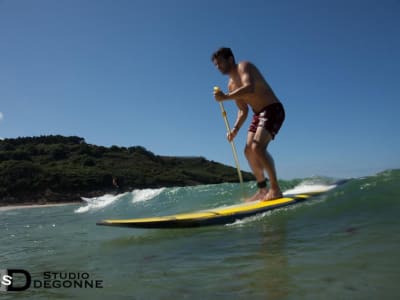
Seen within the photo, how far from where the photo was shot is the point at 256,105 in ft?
18.5

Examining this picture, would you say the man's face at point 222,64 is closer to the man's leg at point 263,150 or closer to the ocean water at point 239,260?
the man's leg at point 263,150

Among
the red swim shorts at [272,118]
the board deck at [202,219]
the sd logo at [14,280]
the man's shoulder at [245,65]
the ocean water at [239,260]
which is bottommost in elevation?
the ocean water at [239,260]

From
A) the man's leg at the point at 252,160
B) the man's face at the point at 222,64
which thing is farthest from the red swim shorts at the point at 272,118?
the man's face at the point at 222,64

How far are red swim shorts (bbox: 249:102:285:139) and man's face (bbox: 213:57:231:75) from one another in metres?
0.80

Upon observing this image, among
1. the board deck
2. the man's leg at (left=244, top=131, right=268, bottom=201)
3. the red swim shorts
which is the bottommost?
the board deck

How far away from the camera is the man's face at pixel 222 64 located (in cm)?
559

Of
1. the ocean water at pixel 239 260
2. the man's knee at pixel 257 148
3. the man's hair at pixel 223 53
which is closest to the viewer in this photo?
the ocean water at pixel 239 260

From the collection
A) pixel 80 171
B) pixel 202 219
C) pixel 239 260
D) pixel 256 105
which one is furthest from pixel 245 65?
pixel 80 171

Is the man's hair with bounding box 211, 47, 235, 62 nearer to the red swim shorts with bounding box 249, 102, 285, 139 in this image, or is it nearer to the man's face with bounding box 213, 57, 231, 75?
the man's face with bounding box 213, 57, 231, 75

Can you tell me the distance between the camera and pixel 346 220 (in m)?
4.15

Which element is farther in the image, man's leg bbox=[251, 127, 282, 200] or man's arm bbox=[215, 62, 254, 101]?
man's leg bbox=[251, 127, 282, 200]

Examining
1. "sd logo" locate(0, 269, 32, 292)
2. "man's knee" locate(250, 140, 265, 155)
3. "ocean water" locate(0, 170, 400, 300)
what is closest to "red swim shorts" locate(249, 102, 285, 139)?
"man's knee" locate(250, 140, 265, 155)

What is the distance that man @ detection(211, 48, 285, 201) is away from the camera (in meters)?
5.34

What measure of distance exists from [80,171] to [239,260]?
49411 mm
